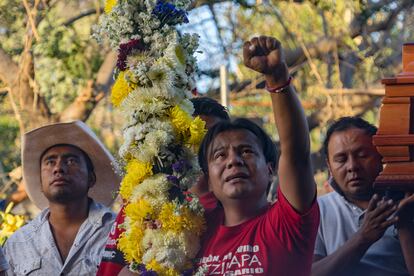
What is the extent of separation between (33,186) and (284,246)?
2484 millimetres

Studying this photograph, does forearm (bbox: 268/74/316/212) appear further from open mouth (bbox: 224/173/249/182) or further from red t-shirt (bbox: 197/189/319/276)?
open mouth (bbox: 224/173/249/182)

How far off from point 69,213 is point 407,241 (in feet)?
7.12

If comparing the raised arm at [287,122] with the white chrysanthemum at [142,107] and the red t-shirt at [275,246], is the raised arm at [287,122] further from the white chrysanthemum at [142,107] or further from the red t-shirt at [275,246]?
the white chrysanthemum at [142,107]

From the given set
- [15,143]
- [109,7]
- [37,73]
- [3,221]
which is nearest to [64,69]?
[37,73]

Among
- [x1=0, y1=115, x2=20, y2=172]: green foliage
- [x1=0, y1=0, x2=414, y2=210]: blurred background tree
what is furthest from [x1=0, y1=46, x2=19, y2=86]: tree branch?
[x1=0, y1=115, x2=20, y2=172]: green foliage

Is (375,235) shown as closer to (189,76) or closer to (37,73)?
(189,76)

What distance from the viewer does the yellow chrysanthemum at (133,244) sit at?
483 cm

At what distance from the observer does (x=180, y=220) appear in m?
4.76

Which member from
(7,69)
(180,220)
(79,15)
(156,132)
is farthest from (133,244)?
(79,15)

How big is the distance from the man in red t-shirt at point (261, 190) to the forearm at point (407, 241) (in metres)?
0.44

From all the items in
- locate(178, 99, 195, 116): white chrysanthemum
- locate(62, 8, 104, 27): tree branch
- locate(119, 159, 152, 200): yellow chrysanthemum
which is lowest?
locate(119, 159, 152, 200): yellow chrysanthemum

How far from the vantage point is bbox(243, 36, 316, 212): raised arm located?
3.99 meters

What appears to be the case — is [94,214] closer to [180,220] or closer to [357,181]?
[180,220]

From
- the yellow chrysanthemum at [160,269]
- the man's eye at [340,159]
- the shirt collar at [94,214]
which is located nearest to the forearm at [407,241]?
the man's eye at [340,159]
